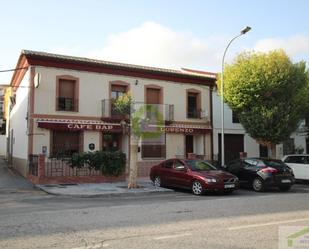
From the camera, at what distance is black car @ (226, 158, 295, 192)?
54.9 feet

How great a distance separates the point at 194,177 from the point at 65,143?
8758 millimetres

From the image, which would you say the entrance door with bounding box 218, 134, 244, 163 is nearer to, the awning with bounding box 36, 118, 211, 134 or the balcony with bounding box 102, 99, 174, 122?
the awning with bounding box 36, 118, 211, 134

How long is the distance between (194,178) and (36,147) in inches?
359

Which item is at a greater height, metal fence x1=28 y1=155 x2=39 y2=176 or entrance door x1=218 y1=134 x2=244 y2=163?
entrance door x1=218 y1=134 x2=244 y2=163

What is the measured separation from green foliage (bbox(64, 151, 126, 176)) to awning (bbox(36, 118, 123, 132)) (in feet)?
7.32

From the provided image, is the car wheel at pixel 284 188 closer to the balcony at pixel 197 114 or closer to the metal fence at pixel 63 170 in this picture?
the metal fence at pixel 63 170

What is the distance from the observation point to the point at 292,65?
70.9ft

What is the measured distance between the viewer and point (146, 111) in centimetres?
2103

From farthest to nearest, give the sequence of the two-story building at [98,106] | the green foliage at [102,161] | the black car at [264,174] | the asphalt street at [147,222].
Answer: the two-story building at [98,106] → the green foliage at [102,161] → the black car at [264,174] → the asphalt street at [147,222]

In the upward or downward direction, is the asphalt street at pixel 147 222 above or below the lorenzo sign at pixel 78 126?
below

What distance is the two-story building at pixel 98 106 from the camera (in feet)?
67.7

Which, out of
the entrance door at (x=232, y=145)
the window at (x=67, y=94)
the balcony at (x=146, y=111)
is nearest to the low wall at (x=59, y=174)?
the window at (x=67, y=94)

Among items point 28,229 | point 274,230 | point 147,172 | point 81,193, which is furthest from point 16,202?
point 147,172

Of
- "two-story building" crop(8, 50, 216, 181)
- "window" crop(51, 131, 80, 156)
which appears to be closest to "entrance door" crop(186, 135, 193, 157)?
"two-story building" crop(8, 50, 216, 181)
